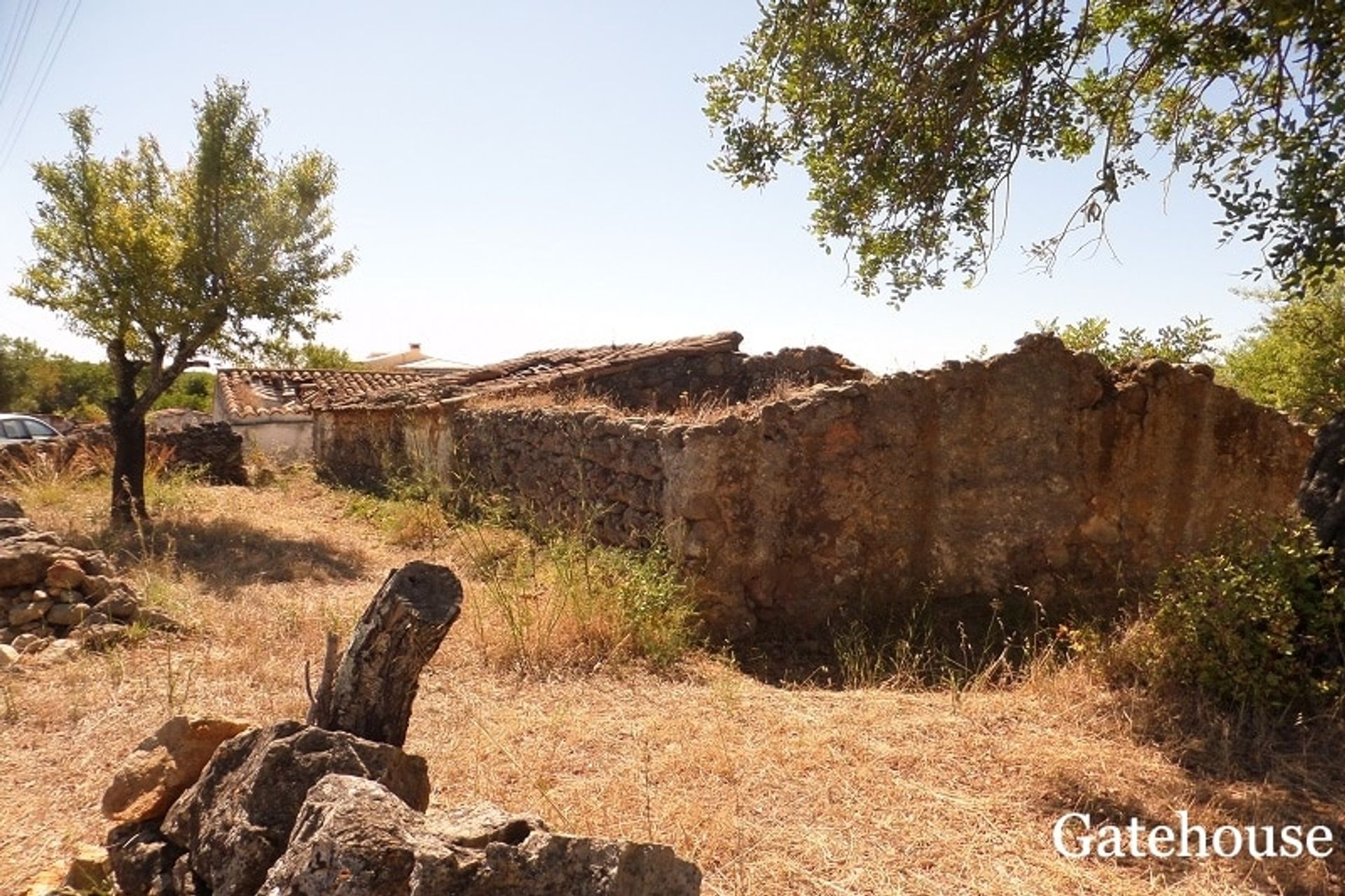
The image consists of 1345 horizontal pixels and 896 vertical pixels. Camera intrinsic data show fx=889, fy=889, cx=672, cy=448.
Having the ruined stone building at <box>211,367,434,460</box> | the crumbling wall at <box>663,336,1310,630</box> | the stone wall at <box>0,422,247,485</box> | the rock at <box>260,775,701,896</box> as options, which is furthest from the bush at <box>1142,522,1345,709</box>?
the ruined stone building at <box>211,367,434,460</box>

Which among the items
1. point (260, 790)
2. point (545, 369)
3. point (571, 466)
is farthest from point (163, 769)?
point (545, 369)

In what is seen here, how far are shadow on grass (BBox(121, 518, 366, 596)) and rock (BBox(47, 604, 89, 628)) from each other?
63.1 inches

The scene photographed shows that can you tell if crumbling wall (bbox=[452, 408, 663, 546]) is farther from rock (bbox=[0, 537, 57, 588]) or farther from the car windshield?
the car windshield

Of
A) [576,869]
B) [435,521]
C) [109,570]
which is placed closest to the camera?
[576,869]

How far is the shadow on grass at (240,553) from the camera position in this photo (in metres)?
8.56

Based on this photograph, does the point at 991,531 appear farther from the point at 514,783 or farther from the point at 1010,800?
the point at 514,783

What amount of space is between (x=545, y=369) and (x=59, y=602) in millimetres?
9299

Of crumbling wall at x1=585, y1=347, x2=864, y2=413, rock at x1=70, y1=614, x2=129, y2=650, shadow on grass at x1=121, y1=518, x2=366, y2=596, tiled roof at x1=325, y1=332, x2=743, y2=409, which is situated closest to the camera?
rock at x1=70, y1=614, x2=129, y2=650

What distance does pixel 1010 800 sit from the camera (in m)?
3.64

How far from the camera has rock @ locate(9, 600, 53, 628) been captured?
5953 mm

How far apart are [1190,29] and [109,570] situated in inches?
328

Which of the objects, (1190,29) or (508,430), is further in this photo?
(508,430)

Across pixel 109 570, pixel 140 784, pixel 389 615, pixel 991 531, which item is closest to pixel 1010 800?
pixel 389 615

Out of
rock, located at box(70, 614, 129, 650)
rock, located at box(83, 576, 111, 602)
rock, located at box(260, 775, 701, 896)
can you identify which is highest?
rock, located at box(260, 775, 701, 896)
